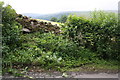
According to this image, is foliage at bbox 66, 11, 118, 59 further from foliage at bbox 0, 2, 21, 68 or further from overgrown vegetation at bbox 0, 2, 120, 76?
foliage at bbox 0, 2, 21, 68

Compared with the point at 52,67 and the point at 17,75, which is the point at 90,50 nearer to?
the point at 52,67

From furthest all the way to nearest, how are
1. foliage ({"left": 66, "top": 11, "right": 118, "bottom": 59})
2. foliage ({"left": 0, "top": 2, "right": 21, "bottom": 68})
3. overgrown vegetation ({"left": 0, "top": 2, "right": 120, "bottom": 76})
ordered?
1. foliage ({"left": 66, "top": 11, "right": 118, "bottom": 59})
2. foliage ({"left": 0, "top": 2, "right": 21, "bottom": 68})
3. overgrown vegetation ({"left": 0, "top": 2, "right": 120, "bottom": 76})

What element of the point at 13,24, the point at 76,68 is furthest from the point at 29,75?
the point at 13,24

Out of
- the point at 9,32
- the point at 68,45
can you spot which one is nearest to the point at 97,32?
the point at 68,45

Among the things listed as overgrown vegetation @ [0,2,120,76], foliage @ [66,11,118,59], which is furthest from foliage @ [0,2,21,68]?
foliage @ [66,11,118,59]

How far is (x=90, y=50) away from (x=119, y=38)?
116cm

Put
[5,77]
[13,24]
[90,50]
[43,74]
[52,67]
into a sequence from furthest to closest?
[90,50]
[13,24]
[52,67]
[43,74]
[5,77]

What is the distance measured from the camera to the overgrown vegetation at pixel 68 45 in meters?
4.06

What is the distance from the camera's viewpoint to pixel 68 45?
4938 mm

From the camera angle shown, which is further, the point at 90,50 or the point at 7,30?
the point at 90,50

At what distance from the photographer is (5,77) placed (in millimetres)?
3260

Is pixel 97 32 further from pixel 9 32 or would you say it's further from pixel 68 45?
pixel 9 32

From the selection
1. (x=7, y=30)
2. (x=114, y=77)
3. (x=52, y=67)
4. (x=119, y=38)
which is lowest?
(x=114, y=77)

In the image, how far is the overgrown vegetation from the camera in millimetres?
4059
